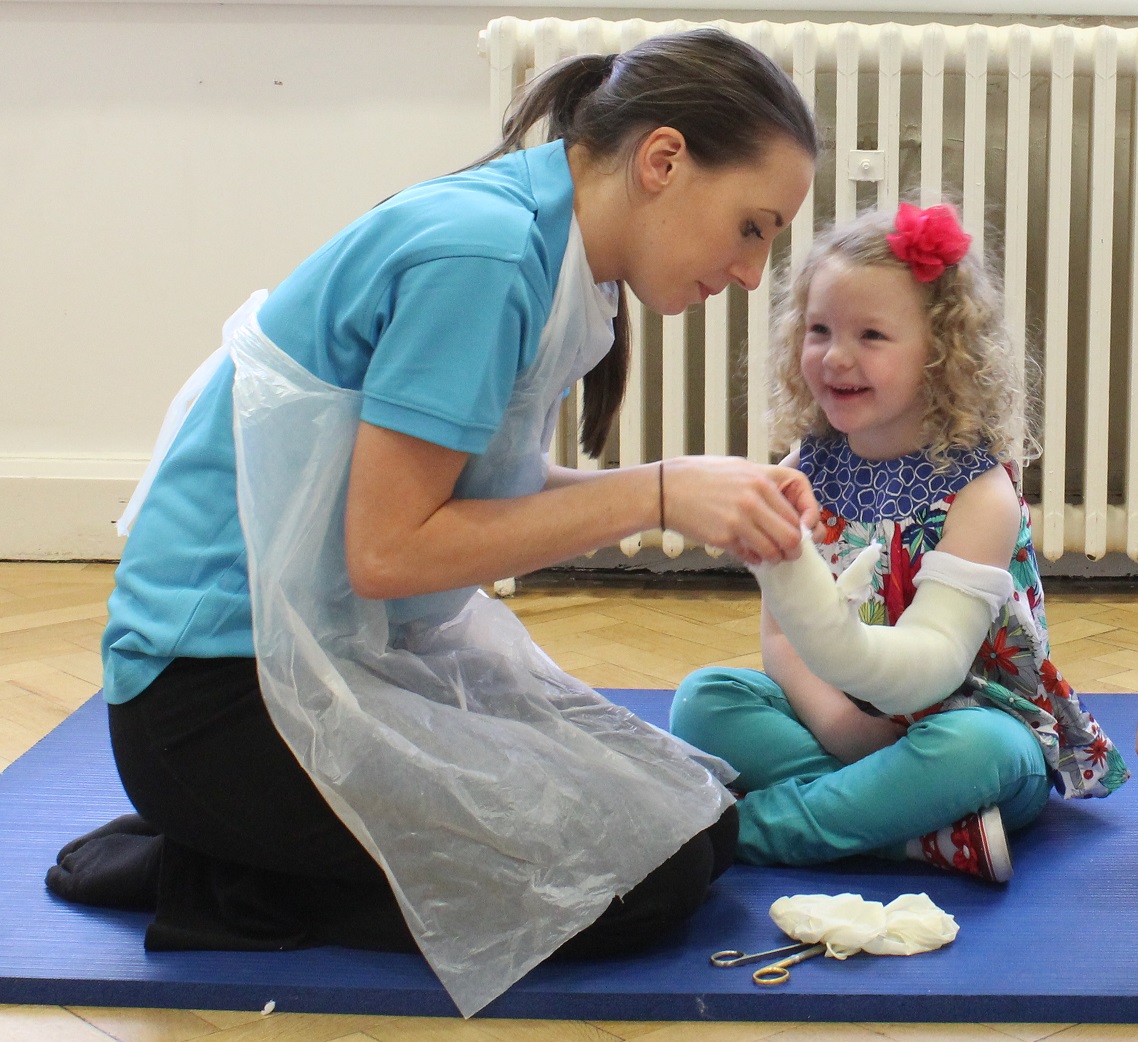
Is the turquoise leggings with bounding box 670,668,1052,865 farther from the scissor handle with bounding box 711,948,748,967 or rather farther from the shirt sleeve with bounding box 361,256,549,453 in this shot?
the shirt sleeve with bounding box 361,256,549,453

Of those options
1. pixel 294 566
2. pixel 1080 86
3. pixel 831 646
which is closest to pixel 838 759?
→ pixel 831 646

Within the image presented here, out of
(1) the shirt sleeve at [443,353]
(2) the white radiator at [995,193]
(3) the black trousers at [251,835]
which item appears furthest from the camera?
(2) the white radiator at [995,193]

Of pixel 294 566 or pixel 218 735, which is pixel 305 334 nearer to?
pixel 294 566

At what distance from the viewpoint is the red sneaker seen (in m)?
0.99

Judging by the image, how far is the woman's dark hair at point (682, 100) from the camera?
85 centimetres

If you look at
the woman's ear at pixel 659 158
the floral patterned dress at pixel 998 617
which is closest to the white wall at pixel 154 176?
the floral patterned dress at pixel 998 617

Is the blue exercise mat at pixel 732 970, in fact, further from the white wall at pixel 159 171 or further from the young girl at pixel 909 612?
the white wall at pixel 159 171

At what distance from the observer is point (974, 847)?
1.01 m

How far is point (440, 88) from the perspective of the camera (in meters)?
2.01

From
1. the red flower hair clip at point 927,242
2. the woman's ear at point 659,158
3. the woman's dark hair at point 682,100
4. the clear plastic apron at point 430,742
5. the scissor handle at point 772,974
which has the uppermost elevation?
the woman's dark hair at point 682,100

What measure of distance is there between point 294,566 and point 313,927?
0.85ft

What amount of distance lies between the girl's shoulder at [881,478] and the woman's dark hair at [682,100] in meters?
0.32

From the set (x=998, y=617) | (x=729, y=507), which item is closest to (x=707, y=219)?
(x=729, y=507)

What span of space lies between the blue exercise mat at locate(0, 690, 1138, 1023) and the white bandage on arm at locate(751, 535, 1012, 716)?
0.15 m
